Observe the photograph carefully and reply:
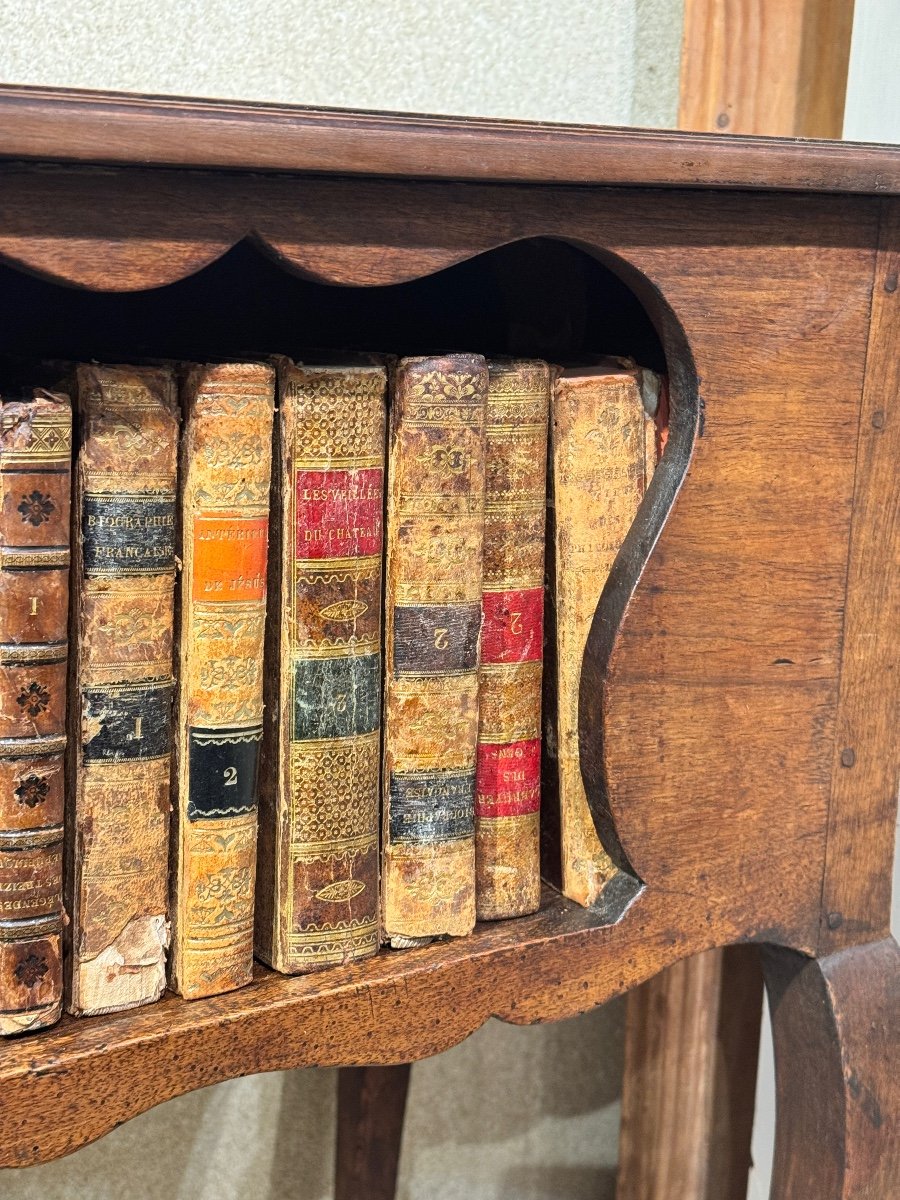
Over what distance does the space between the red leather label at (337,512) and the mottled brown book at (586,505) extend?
0.11 metres

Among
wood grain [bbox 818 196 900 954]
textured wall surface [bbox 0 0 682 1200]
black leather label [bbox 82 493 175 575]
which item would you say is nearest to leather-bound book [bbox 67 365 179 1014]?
black leather label [bbox 82 493 175 575]

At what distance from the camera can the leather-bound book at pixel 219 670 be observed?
544mm

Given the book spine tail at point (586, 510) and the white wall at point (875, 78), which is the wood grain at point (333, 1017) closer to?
the book spine tail at point (586, 510)

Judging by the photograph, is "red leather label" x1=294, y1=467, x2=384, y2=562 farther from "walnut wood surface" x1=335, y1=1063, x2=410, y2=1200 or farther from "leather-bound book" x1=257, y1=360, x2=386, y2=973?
"walnut wood surface" x1=335, y1=1063, x2=410, y2=1200

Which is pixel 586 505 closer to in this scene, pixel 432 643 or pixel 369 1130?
pixel 432 643

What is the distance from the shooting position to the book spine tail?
0.63 metres

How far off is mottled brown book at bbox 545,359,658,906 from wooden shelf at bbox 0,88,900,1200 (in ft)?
0.06

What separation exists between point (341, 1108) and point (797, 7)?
0.94 meters

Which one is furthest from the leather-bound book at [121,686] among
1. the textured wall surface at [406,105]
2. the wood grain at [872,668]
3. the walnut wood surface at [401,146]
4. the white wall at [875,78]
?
the white wall at [875,78]

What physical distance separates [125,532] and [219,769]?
11 centimetres

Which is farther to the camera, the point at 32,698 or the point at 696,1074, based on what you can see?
the point at 696,1074

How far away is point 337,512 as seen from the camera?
571mm

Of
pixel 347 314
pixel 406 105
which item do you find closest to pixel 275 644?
pixel 347 314

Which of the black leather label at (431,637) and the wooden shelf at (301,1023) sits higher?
the black leather label at (431,637)
